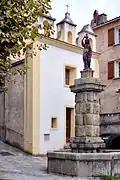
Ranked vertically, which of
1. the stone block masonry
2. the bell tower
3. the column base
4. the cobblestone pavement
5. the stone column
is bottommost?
the cobblestone pavement

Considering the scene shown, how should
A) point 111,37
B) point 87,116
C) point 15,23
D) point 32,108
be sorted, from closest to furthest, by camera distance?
point 15,23, point 87,116, point 32,108, point 111,37

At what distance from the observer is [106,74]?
28.2 m

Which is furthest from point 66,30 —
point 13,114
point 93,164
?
point 93,164

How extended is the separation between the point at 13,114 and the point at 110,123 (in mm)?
6230

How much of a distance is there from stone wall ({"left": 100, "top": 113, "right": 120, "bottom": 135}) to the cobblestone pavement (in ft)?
19.9

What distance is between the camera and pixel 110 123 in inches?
925

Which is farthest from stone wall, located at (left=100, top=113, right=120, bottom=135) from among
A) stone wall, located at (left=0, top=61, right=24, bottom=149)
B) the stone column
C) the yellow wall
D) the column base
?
the column base

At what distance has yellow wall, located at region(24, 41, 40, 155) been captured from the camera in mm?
19766

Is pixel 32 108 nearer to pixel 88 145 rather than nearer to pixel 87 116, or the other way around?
pixel 87 116

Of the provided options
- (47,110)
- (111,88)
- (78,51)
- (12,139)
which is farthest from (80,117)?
(111,88)

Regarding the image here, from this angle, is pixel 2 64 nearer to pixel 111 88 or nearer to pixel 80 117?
pixel 80 117

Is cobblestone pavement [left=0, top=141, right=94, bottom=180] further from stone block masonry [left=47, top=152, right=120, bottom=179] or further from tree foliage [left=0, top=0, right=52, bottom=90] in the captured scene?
tree foliage [left=0, top=0, right=52, bottom=90]

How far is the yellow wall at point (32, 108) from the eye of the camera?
19.8 metres

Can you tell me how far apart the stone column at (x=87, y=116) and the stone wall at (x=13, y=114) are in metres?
6.95
